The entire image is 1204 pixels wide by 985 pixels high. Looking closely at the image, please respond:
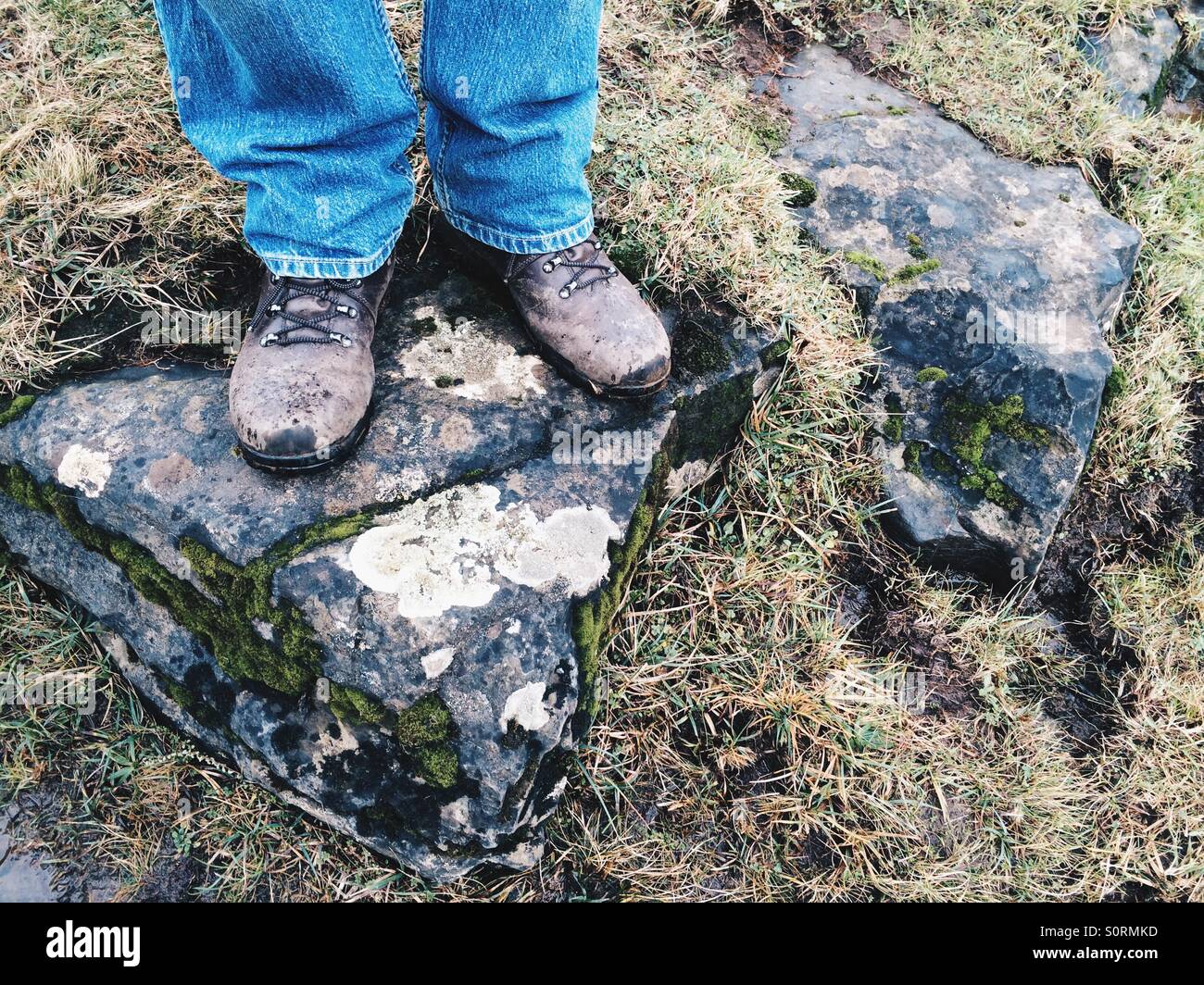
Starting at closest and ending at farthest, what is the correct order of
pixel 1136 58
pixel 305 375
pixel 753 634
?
pixel 305 375 < pixel 753 634 < pixel 1136 58

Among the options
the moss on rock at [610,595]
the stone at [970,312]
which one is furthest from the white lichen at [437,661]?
the stone at [970,312]

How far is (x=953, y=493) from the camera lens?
8.03ft

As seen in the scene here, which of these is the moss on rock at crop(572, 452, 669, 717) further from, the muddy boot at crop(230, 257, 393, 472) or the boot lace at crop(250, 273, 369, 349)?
the boot lace at crop(250, 273, 369, 349)

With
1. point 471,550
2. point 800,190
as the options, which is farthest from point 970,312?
point 471,550

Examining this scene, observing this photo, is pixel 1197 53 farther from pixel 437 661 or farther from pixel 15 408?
pixel 15 408

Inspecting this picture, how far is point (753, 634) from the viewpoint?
221 cm

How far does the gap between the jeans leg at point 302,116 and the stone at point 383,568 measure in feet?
1.12

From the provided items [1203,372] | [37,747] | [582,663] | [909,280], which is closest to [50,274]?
[37,747]

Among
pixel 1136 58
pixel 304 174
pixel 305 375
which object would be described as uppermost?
pixel 1136 58

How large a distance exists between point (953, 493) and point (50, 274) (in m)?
2.57

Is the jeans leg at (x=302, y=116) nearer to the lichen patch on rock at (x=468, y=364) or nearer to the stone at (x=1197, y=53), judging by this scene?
the lichen patch on rock at (x=468, y=364)

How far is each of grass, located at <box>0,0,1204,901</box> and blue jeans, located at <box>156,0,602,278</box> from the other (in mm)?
504

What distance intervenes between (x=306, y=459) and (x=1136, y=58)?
364 centimetres

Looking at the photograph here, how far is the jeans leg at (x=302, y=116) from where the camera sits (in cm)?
160
